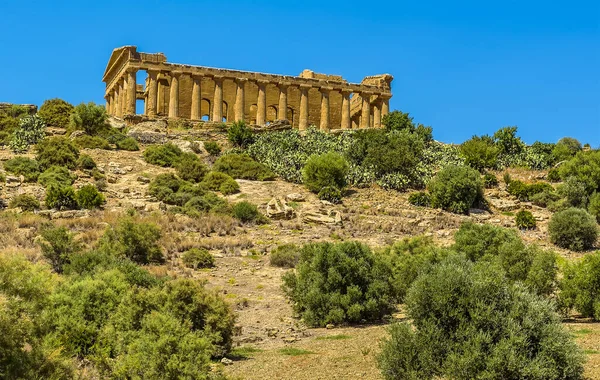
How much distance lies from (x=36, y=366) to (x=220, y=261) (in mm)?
17451

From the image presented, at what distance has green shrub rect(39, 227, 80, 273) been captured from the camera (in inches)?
980

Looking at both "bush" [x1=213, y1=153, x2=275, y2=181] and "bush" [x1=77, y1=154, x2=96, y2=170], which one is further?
"bush" [x1=213, y1=153, x2=275, y2=181]

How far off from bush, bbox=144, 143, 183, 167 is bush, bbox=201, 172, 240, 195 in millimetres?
4063

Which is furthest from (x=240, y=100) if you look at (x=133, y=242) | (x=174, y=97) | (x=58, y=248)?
(x=58, y=248)

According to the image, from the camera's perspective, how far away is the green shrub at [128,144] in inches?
1925

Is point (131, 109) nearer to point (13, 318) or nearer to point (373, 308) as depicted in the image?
point (373, 308)

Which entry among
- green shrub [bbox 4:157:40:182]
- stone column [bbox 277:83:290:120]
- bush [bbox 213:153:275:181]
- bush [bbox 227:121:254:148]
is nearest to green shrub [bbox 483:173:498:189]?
bush [bbox 213:153:275:181]

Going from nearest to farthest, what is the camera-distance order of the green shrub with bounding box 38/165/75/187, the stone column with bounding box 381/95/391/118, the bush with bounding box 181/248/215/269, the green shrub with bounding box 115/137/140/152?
the bush with bounding box 181/248/215/269 < the green shrub with bounding box 38/165/75/187 < the green shrub with bounding box 115/137/140/152 < the stone column with bounding box 381/95/391/118

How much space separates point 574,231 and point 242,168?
1996 cm

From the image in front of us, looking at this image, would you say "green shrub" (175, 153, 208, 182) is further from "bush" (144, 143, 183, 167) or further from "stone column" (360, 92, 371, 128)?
"stone column" (360, 92, 371, 128)

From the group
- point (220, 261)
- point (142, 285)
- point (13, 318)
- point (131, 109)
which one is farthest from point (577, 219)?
point (131, 109)

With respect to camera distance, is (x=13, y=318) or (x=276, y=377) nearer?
(x=13, y=318)

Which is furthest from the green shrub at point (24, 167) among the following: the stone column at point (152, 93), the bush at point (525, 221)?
the bush at point (525, 221)

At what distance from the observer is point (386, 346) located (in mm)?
12945
